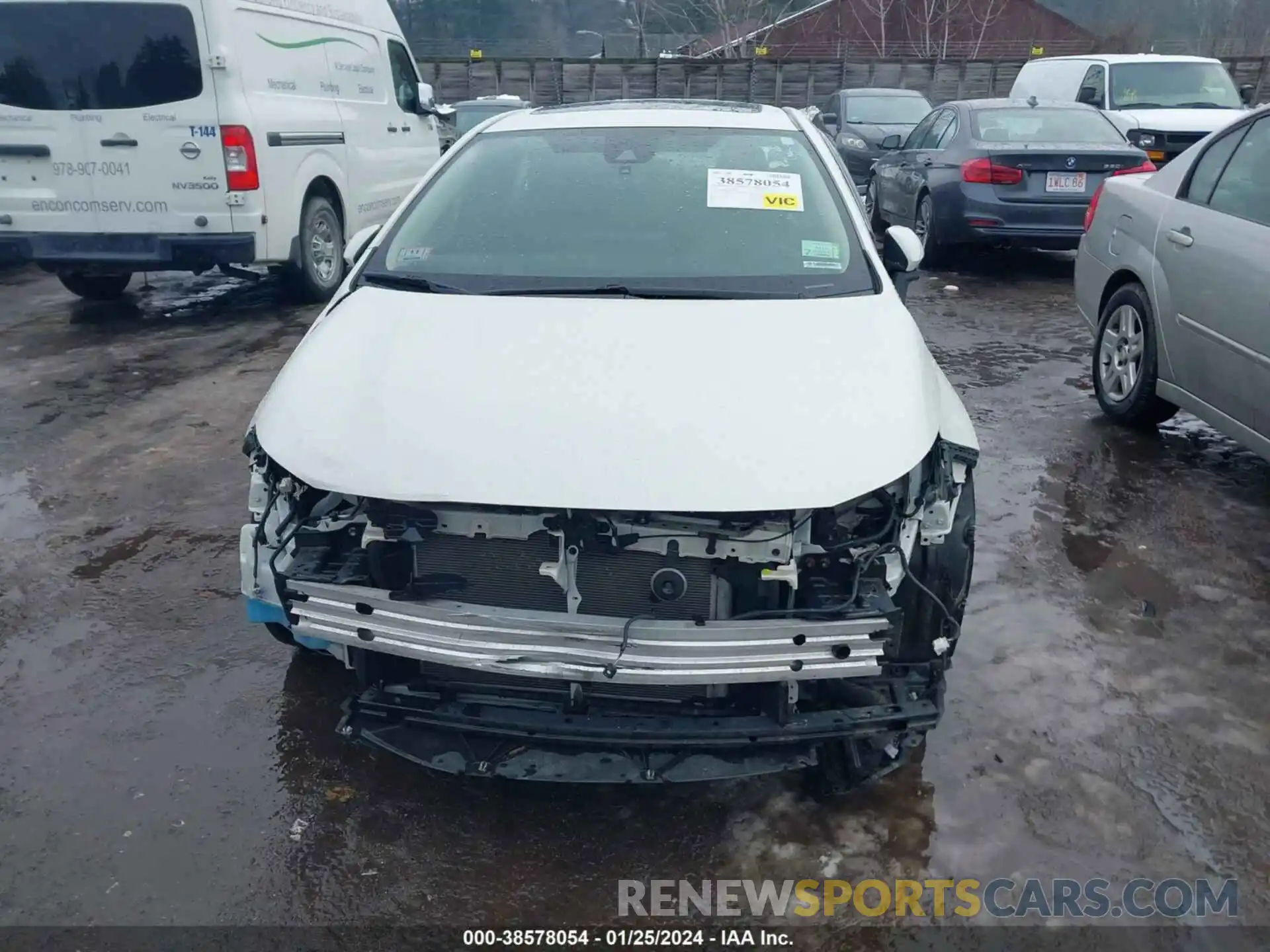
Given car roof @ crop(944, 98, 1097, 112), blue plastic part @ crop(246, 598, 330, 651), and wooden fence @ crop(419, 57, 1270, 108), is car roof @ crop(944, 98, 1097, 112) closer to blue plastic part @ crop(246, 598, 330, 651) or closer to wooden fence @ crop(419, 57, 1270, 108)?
blue plastic part @ crop(246, 598, 330, 651)

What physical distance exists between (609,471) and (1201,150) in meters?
3.98

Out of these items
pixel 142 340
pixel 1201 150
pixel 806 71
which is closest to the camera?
pixel 1201 150

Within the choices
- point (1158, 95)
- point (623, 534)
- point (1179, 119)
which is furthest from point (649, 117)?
point (1158, 95)

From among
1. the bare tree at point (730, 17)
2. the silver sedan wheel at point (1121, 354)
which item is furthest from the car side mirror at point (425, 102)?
the bare tree at point (730, 17)

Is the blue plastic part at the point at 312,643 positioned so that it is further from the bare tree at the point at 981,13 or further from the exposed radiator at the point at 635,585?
the bare tree at the point at 981,13

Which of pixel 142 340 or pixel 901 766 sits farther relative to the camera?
pixel 142 340

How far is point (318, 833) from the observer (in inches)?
107

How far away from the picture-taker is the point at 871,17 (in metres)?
42.1

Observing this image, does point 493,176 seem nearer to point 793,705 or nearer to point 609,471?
point 609,471

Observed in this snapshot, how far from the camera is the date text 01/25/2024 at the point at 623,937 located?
7.90 feet

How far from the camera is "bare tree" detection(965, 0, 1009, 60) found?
38219mm

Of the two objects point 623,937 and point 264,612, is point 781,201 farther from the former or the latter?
point 623,937

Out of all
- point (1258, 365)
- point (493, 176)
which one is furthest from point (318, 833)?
point (1258, 365)

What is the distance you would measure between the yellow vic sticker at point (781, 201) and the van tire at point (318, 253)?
5.15 metres
